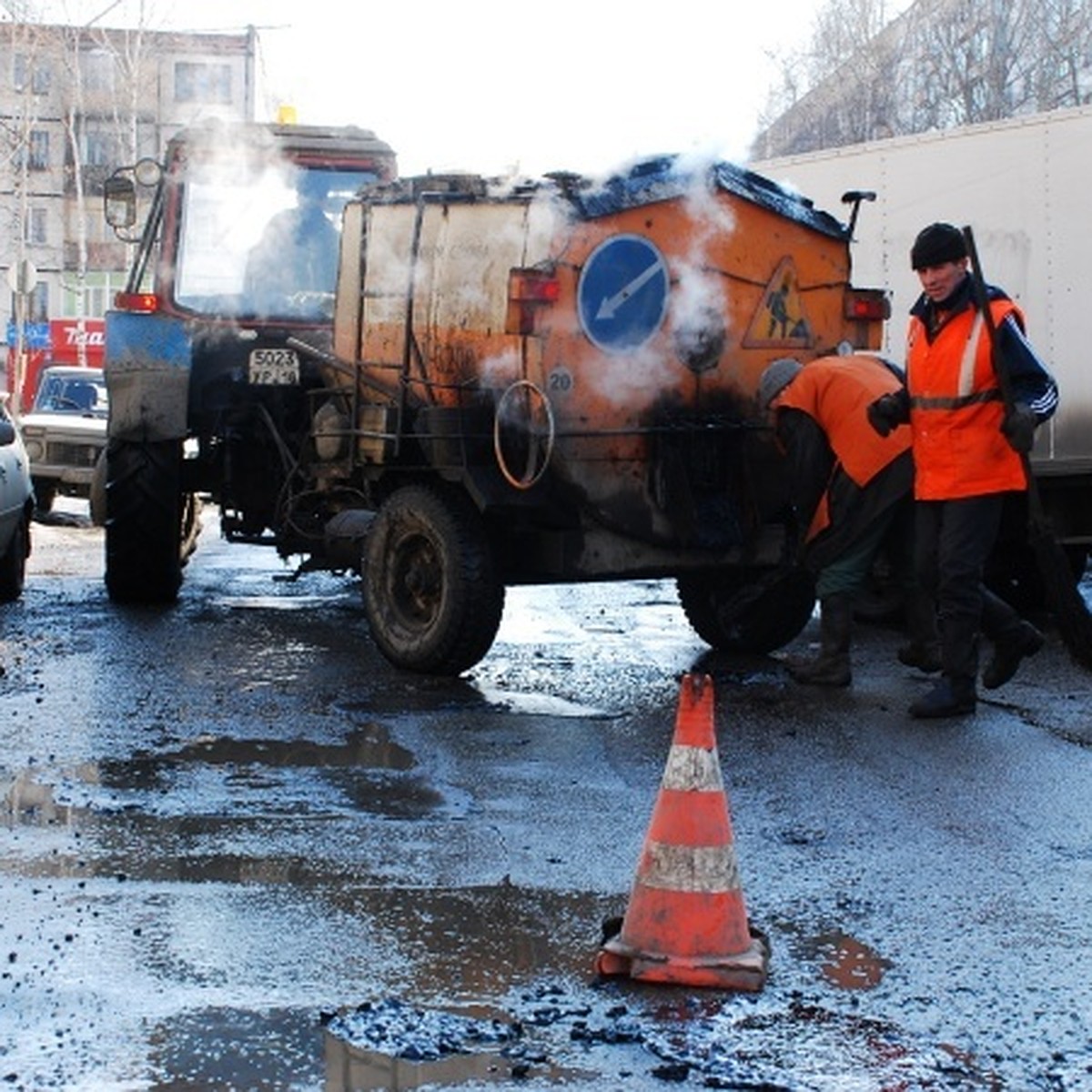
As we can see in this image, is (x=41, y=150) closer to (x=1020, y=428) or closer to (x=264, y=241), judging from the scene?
(x=264, y=241)

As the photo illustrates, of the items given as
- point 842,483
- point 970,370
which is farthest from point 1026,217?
point 970,370

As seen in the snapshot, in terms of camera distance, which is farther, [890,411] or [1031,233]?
[1031,233]

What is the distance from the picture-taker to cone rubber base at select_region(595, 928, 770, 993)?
4738 mm

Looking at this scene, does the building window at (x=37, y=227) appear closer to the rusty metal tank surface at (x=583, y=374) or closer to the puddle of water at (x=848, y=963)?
the rusty metal tank surface at (x=583, y=374)

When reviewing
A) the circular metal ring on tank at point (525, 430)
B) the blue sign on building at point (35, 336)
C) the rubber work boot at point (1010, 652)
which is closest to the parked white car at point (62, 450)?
the circular metal ring on tank at point (525, 430)

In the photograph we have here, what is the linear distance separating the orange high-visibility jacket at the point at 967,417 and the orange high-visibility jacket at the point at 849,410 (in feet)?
1.67

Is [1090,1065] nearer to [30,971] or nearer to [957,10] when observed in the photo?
[30,971]

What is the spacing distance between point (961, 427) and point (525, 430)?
5.88 ft

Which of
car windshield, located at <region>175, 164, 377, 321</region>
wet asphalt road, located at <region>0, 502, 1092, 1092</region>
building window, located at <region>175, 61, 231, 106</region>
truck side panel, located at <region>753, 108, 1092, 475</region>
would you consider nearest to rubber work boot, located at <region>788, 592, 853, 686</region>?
wet asphalt road, located at <region>0, 502, 1092, 1092</region>

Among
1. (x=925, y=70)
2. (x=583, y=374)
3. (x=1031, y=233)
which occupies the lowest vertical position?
(x=583, y=374)

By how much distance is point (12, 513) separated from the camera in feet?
41.9

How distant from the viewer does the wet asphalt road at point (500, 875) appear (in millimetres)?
4301

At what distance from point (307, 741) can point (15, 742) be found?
3.36ft

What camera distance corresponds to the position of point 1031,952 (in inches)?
200
